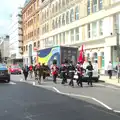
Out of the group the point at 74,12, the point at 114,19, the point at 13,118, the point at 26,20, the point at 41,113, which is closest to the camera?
the point at 13,118

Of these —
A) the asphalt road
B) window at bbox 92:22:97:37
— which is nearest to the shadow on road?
the asphalt road

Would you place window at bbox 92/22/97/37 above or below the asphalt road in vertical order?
above

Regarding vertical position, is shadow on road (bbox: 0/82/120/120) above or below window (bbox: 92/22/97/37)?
below

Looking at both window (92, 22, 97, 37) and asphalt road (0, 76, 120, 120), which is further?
window (92, 22, 97, 37)

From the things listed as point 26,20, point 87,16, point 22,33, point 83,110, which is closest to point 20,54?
point 22,33

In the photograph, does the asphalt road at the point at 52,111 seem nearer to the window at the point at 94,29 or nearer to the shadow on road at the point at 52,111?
the shadow on road at the point at 52,111

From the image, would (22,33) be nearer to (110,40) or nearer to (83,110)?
(110,40)

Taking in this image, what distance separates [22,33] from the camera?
96.2m

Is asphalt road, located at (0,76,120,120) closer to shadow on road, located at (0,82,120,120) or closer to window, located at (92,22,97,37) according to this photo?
shadow on road, located at (0,82,120,120)

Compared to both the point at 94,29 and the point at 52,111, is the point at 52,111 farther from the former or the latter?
the point at 94,29

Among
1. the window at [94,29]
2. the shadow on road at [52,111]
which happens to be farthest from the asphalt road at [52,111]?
the window at [94,29]

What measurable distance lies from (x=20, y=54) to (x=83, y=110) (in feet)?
285

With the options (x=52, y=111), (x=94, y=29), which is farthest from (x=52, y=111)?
(x=94, y=29)

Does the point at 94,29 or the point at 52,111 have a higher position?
the point at 94,29
